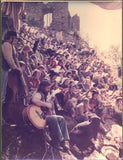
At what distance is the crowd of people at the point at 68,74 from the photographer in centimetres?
287

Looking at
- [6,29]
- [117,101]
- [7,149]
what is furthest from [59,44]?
[7,149]

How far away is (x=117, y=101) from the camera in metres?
2.90

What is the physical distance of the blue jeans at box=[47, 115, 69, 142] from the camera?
112 inches

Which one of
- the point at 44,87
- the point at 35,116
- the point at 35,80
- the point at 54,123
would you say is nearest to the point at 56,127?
the point at 54,123

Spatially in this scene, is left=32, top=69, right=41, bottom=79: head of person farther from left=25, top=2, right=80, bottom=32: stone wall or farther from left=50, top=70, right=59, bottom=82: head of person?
left=25, top=2, right=80, bottom=32: stone wall

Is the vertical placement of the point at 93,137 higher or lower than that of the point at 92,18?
lower

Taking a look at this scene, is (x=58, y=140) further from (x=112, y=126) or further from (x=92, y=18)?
(x=92, y=18)

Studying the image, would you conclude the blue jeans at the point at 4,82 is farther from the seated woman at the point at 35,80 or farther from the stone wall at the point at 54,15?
the stone wall at the point at 54,15

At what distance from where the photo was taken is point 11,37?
9.36 feet

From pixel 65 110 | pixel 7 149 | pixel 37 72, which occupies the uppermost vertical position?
pixel 37 72

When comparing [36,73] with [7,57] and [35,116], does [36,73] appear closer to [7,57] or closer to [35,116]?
[7,57]

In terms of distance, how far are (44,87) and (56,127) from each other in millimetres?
507

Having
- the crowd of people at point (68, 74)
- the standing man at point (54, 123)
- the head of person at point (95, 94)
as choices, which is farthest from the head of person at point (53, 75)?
the head of person at point (95, 94)

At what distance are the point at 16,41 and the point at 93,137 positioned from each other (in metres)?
1.50
